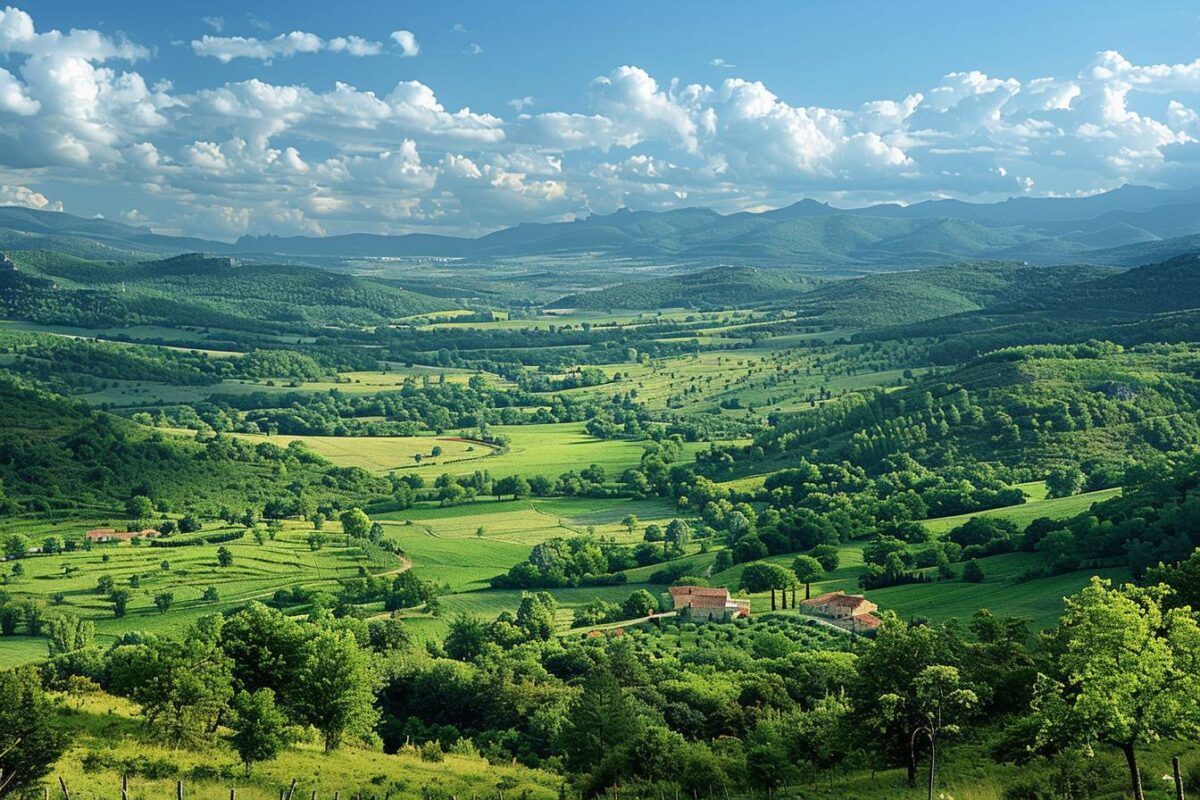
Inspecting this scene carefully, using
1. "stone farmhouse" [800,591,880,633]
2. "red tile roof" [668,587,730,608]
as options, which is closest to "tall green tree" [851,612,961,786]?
"stone farmhouse" [800,591,880,633]

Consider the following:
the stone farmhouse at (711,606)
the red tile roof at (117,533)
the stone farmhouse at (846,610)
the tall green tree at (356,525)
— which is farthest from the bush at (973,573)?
the red tile roof at (117,533)

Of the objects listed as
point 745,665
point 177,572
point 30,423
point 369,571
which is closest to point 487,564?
point 369,571

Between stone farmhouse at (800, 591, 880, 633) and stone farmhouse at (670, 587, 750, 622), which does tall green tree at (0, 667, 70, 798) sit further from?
stone farmhouse at (800, 591, 880, 633)

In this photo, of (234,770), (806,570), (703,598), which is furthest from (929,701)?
(806,570)

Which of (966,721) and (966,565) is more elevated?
(966,721)

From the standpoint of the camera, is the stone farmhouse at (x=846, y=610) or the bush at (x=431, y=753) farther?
the stone farmhouse at (x=846, y=610)

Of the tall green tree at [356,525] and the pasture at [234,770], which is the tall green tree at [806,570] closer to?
the pasture at [234,770]

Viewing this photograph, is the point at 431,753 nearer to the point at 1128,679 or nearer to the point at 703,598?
the point at 1128,679

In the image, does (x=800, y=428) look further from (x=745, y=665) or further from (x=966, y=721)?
(x=966, y=721)
